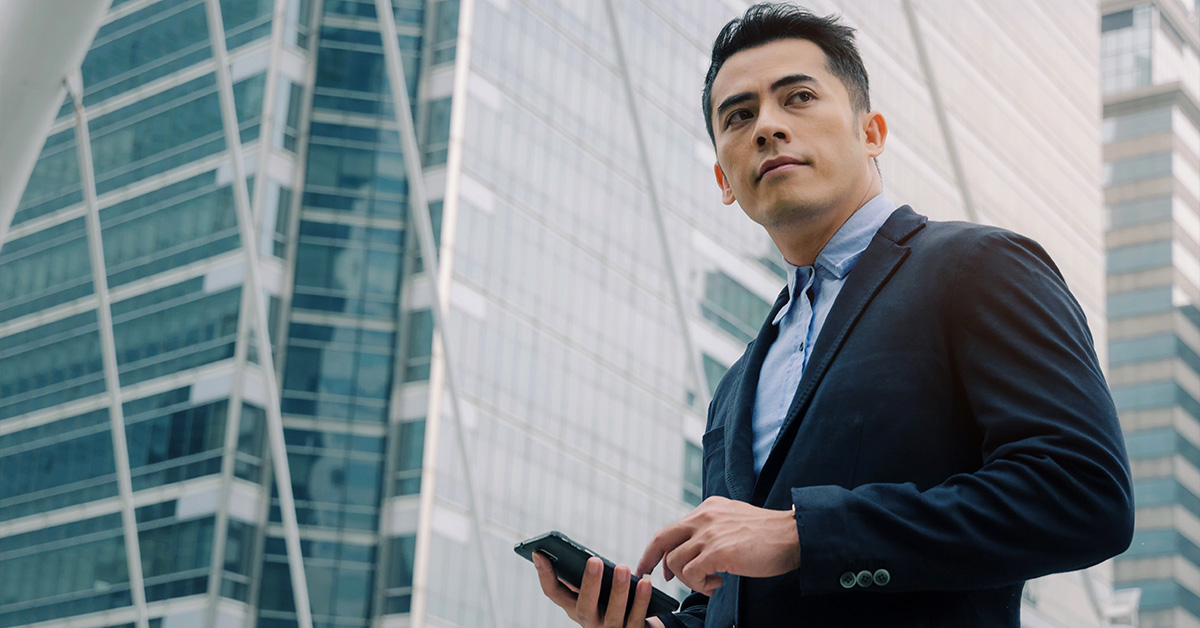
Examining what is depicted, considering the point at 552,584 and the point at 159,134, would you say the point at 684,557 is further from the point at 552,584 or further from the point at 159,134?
the point at 159,134

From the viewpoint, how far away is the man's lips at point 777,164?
1.54m

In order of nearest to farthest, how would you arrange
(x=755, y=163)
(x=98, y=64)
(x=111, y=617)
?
(x=755, y=163)
(x=111, y=617)
(x=98, y=64)

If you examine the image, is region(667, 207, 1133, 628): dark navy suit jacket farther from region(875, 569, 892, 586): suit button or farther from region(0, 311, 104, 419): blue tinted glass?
region(0, 311, 104, 419): blue tinted glass

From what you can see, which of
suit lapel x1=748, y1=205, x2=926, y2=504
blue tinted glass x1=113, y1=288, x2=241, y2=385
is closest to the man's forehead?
suit lapel x1=748, y1=205, x2=926, y2=504

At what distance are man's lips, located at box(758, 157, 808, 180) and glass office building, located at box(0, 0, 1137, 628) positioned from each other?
2441 cm

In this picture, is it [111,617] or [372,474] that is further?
[372,474]

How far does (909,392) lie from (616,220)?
107 ft

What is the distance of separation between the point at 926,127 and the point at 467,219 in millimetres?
15753

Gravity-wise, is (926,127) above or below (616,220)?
above

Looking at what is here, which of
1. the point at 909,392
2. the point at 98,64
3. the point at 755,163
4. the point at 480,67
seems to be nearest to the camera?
the point at 909,392

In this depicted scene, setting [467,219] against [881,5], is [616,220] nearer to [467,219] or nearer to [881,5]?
[467,219]

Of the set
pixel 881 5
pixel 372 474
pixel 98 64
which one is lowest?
pixel 372 474

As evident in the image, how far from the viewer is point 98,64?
29.5 meters

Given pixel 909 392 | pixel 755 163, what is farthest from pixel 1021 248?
pixel 755 163
